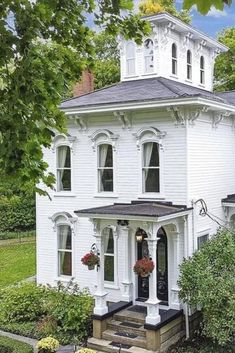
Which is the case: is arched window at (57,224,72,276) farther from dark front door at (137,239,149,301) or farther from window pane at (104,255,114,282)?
dark front door at (137,239,149,301)

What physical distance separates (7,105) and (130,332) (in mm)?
9408

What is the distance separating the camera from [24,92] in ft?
16.0

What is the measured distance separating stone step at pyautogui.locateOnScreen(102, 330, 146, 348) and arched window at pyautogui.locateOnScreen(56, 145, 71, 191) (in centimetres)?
532

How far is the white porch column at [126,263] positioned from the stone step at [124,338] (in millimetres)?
1638

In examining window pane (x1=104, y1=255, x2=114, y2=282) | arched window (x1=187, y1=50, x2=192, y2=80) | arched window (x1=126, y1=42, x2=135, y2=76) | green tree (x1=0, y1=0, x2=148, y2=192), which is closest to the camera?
green tree (x1=0, y1=0, x2=148, y2=192)

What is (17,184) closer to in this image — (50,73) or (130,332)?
(50,73)

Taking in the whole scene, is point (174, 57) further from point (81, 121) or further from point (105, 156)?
point (105, 156)

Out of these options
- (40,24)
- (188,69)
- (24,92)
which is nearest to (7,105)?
(24,92)

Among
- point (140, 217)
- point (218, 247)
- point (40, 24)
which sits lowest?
point (218, 247)

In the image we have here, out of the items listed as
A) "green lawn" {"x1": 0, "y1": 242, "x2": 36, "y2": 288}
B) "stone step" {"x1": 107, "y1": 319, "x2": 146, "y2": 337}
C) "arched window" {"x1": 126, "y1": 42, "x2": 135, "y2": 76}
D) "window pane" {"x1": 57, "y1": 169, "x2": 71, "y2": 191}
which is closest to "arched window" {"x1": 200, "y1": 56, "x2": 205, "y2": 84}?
"arched window" {"x1": 126, "y1": 42, "x2": 135, "y2": 76}

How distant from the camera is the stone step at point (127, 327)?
1253 centimetres

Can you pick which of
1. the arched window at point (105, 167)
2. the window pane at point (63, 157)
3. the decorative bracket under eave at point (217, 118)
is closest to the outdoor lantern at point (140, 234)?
the arched window at point (105, 167)

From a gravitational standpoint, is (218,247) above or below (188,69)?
below

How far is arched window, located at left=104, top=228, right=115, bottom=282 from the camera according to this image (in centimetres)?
1484
